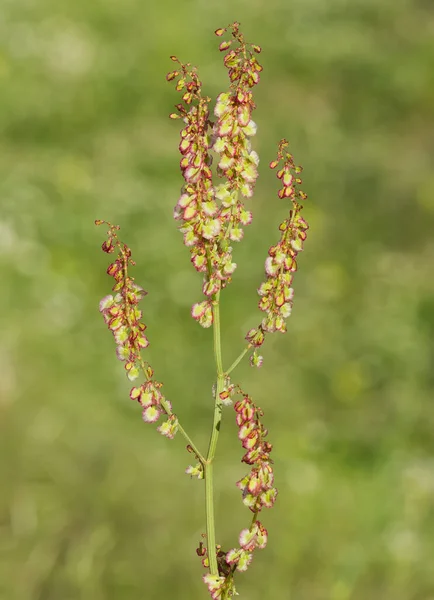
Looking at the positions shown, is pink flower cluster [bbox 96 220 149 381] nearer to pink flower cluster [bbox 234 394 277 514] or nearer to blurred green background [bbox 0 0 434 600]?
pink flower cluster [bbox 234 394 277 514]

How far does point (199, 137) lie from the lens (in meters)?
2.57

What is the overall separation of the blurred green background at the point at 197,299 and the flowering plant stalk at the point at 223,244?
8.96ft

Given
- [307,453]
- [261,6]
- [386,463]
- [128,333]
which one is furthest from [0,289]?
[261,6]

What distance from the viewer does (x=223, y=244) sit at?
2.69 metres

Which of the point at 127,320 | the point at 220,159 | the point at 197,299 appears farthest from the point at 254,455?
the point at 197,299

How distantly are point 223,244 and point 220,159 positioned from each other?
264mm

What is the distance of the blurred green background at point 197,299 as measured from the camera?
557 centimetres

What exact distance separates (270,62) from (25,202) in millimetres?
4194

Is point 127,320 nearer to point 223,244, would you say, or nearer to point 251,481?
point 223,244

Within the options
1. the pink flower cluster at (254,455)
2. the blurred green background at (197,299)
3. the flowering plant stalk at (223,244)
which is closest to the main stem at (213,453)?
the flowering plant stalk at (223,244)

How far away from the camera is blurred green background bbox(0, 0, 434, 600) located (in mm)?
5566

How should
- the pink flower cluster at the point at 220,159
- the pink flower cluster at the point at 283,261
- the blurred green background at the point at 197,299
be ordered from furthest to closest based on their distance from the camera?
the blurred green background at the point at 197,299, the pink flower cluster at the point at 283,261, the pink flower cluster at the point at 220,159

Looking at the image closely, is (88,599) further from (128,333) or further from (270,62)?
(270,62)

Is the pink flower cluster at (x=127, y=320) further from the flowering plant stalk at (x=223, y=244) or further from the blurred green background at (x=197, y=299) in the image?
the blurred green background at (x=197, y=299)
